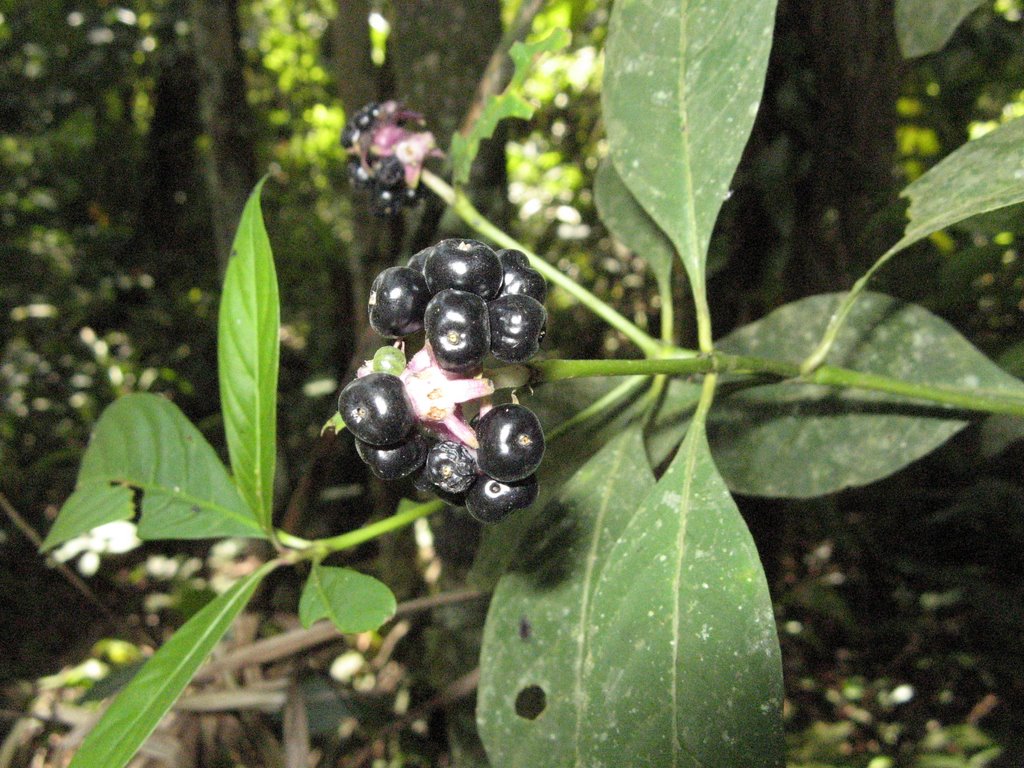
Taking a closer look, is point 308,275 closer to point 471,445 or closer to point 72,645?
point 72,645

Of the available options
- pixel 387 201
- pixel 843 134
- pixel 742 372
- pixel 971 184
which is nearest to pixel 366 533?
pixel 742 372

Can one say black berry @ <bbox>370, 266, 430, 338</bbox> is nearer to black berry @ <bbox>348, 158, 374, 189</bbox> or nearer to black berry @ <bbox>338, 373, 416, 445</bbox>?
black berry @ <bbox>338, 373, 416, 445</bbox>

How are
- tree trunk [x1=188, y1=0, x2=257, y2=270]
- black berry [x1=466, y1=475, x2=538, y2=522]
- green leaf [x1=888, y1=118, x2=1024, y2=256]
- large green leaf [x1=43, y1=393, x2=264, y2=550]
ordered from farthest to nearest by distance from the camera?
1. tree trunk [x1=188, y1=0, x2=257, y2=270]
2. large green leaf [x1=43, y1=393, x2=264, y2=550]
3. green leaf [x1=888, y1=118, x2=1024, y2=256]
4. black berry [x1=466, y1=475, x2=538, y2=522]

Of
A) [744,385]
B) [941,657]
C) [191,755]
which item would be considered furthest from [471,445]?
[941,657]

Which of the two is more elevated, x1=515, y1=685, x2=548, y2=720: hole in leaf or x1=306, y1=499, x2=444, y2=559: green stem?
x1=306, y1=499, x2=444, y2=559: green stem

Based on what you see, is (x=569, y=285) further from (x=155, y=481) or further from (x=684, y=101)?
(x=155, y=481)

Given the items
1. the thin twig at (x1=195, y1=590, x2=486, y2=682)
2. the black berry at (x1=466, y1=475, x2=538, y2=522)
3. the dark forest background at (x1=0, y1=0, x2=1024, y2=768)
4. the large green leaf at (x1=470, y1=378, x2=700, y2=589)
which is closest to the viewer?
the black berry at (x1=466, y1=475, x2=538, y2=522)

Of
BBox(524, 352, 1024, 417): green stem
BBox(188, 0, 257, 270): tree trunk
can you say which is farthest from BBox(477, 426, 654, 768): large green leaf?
BBox(188, 0, 257, 270): tree trunk
